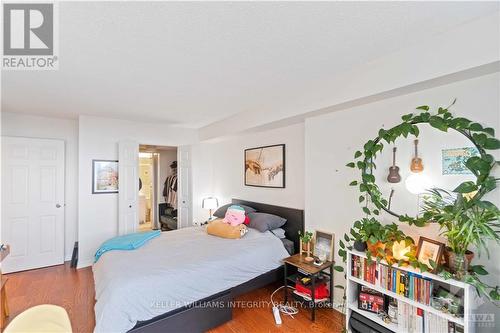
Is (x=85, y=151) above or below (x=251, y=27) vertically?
below

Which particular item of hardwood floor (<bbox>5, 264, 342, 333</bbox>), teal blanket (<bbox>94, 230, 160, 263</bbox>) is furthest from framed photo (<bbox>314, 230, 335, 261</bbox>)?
teal blanket (<bbox>94, 230, 160, 263</bbox>)

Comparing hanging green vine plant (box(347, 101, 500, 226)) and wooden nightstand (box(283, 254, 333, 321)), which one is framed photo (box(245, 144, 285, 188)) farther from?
hanging green vine plant (box(347, 101, 500, 226))

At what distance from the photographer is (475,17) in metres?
1.45

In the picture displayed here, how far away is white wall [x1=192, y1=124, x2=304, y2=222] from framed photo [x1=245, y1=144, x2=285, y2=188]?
83 mm

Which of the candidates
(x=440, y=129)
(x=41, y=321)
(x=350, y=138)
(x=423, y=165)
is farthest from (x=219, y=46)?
(x=41, y=321)

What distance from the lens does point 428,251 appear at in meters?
1.69

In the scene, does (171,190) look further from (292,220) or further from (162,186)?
(292,220)

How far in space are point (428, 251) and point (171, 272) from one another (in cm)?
209

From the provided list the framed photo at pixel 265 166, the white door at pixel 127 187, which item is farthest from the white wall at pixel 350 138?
the white door at pixel 127 187

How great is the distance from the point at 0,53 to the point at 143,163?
5899 millimetres

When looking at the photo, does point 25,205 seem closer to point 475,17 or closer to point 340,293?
point 340,293

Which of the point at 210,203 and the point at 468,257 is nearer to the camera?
the point at 468,257

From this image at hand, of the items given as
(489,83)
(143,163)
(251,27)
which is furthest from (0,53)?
(143,163)

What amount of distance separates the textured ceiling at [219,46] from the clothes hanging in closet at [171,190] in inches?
130
